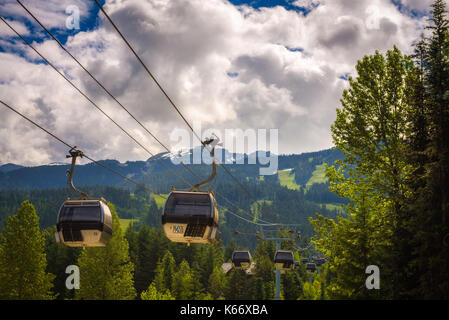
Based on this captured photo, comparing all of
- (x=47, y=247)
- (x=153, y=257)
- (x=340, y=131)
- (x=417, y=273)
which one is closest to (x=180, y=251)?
(x=153, y=257)

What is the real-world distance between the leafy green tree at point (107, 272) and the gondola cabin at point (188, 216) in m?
31.8

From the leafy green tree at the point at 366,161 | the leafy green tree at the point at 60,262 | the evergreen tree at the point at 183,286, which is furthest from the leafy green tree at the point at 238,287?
the leafy green tree at the point at 366,161

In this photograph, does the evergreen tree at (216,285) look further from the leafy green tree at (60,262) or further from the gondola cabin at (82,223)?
the gondola cabin at (82,223)

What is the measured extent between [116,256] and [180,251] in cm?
4387

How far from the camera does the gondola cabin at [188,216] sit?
54.5ft

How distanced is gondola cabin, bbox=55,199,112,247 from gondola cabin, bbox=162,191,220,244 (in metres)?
3.12

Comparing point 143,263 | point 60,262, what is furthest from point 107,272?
point 143,263

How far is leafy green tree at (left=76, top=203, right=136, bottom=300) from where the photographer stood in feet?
155

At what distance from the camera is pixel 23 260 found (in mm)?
43188

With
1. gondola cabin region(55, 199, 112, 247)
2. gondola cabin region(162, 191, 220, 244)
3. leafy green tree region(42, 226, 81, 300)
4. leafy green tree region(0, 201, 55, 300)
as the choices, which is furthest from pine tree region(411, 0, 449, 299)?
leafy green tree region(42, 226, 81, 300)

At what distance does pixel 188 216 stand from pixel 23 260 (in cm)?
3388

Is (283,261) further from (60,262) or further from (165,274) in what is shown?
(60,262)
